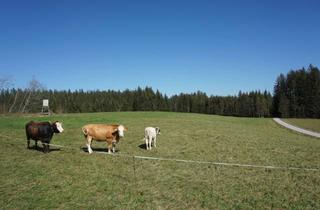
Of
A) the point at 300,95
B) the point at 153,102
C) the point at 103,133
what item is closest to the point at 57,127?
the point at 103,133

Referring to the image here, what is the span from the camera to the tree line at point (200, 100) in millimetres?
84250

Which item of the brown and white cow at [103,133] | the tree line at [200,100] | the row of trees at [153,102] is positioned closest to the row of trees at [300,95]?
the tree line at [200,100]

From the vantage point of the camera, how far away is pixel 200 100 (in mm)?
129250

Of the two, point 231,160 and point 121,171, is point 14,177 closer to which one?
point 121,171

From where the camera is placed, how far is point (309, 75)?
87.4 metres

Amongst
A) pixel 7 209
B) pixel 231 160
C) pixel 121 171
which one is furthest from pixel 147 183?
pixel 231 160

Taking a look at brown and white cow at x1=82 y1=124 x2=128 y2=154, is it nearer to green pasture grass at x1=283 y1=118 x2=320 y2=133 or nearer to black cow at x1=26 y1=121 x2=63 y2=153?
black cow at x1=26 y1=121 x2=63 y2=153

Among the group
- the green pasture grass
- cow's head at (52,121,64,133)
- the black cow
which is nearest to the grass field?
the black cow

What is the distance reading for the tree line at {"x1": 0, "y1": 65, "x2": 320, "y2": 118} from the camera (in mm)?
84250

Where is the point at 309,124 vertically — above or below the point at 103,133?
below

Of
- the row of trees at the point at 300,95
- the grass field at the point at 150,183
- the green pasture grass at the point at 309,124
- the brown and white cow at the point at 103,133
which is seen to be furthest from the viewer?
the row of trees at the point at 300,95

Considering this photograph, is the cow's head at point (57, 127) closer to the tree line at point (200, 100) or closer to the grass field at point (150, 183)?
the grass field at point (150, 183)

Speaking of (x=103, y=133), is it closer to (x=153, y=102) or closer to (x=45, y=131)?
(x=45, y=131)

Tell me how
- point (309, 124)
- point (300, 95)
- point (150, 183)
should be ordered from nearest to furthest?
point (150, 183), point (309, 124), point (300, 95)
